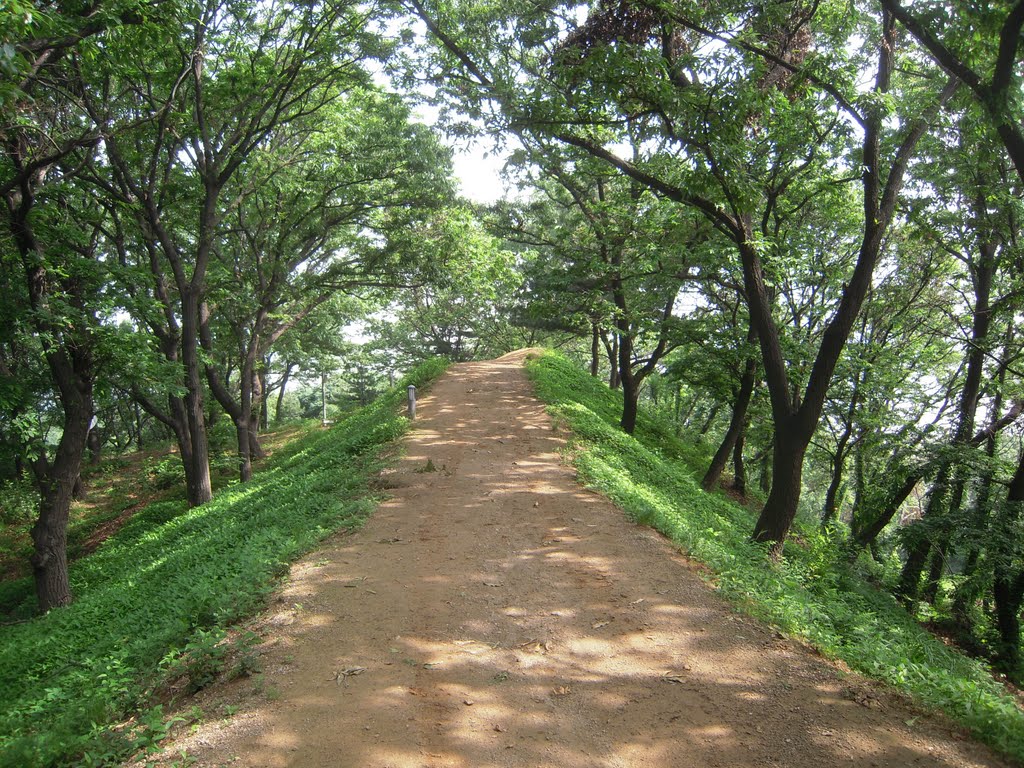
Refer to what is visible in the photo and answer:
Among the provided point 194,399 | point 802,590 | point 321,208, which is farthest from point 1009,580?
point 321,208

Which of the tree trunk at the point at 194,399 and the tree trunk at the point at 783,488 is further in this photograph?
the tree trunk at the point at 194,399

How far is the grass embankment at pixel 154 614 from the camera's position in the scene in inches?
155

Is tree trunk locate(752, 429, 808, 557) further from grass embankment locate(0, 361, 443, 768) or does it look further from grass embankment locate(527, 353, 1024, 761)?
grass embankment locate(0, 361, 443, 768)

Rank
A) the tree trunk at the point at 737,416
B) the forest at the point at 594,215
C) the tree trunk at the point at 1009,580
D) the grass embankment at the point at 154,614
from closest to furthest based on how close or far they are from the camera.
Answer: the grass embankment at the point at 154,614 < the forest at the point at 594,215 < the tree trunk at the point at 1009,580 < the tree trunk at the point at 737,416

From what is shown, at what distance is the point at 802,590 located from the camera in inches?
272

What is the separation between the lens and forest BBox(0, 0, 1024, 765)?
7.51m

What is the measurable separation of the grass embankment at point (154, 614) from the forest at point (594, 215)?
2036mm

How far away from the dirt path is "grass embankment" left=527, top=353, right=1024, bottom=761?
0.24 m

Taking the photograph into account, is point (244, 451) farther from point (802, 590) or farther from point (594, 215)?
point (802, 590)

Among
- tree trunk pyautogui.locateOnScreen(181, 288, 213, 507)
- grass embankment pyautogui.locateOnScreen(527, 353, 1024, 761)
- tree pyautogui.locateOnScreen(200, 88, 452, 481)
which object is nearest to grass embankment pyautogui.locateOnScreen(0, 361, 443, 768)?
tree trunk pyautogui.locateOnScreen(181, 288, 213, 507)

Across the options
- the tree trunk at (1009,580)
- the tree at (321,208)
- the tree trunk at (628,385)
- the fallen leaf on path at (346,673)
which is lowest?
the tree trunk at (1009,580)

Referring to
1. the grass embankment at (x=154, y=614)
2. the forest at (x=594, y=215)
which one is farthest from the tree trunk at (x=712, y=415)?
the grass embankment at (x=154, y=614)

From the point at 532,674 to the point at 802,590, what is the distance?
3.97 m

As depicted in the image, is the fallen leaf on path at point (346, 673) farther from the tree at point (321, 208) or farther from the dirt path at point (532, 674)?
the tree at point (321, 208)
